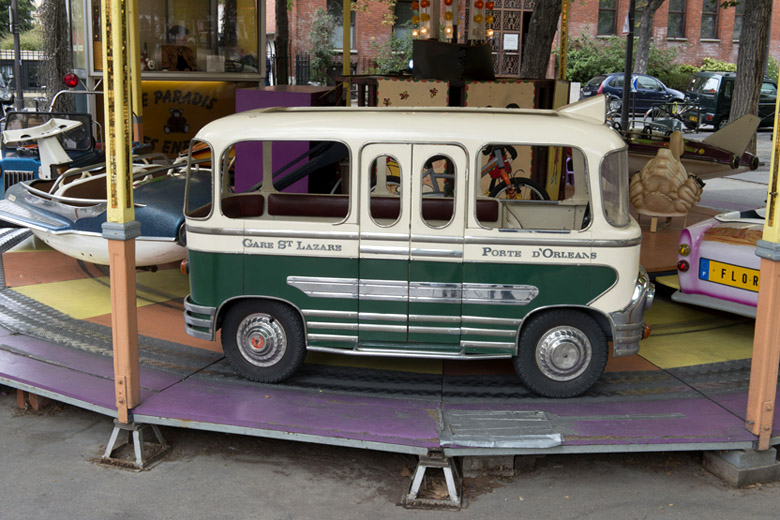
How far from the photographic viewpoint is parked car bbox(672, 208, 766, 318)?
6.89 m

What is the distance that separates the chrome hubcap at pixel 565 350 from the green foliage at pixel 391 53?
100 ft

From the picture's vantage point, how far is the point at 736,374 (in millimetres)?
6301

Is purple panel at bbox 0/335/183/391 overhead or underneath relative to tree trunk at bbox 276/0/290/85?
underneath

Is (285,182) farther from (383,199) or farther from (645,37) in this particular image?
(645,37)

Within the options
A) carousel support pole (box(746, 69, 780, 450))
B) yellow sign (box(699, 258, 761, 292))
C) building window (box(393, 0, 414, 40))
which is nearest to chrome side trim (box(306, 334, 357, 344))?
carousel support pole (box(746, 69, 780, 450))

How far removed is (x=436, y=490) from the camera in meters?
5.11

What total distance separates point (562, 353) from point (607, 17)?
3604 cm

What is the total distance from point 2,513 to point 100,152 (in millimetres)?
6331

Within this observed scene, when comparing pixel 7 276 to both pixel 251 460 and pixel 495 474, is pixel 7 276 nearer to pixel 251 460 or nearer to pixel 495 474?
pixel 251 460

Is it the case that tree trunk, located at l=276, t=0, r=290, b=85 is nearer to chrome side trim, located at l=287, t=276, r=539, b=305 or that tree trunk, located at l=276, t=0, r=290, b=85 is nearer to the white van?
the white van

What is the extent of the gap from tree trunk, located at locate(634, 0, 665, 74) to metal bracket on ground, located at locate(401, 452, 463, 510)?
30.7 metres

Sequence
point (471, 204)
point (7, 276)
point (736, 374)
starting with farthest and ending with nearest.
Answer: point (7, 276), point (736, 374), point (471, 204)

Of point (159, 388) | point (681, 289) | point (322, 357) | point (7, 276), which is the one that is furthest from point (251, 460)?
point (7, 276)

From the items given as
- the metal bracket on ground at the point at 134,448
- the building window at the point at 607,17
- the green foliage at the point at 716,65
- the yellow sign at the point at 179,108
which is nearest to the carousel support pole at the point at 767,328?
the metal bracket on ground at the point at 134,448
